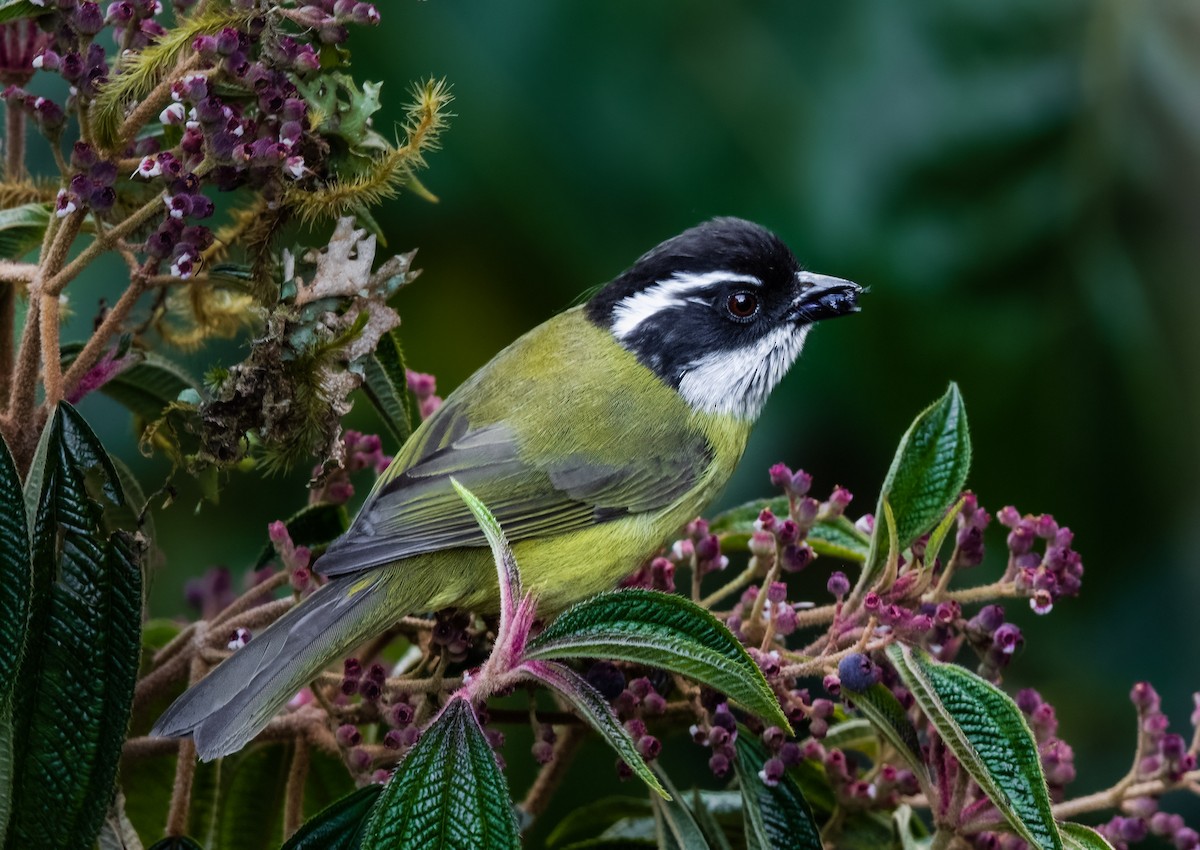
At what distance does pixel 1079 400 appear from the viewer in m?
3.31

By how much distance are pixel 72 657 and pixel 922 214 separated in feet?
7.82

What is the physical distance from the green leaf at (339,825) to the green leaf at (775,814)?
0.40m

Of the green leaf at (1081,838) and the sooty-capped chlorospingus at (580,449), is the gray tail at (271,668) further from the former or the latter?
the green leaf at (1081,838)

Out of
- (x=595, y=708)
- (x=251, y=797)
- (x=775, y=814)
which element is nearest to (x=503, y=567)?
(x=595, y=708)

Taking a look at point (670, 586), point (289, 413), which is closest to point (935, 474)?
point (670, 586)

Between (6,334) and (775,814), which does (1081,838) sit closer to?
(775,814)

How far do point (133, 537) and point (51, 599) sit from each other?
0.10 meters

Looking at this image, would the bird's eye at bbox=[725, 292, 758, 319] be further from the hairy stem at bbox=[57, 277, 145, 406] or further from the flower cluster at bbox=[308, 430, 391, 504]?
the hairy stem at bbox=[57, 277, 145, 406]

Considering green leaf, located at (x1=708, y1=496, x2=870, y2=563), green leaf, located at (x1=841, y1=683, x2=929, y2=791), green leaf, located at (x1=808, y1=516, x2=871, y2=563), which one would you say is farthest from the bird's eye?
green leaf, located at (x1=841, y1=683, x2=929, y2=791)

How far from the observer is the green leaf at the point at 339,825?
1.45 metres

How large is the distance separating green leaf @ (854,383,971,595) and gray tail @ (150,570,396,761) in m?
0.61

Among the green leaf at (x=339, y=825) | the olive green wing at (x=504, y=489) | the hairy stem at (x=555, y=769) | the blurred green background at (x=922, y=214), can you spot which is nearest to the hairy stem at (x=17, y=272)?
the olive green wing at (x=504, y=489)

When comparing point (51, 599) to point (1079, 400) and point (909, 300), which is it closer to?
point (909, 300)

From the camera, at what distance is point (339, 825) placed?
4.78 feet
